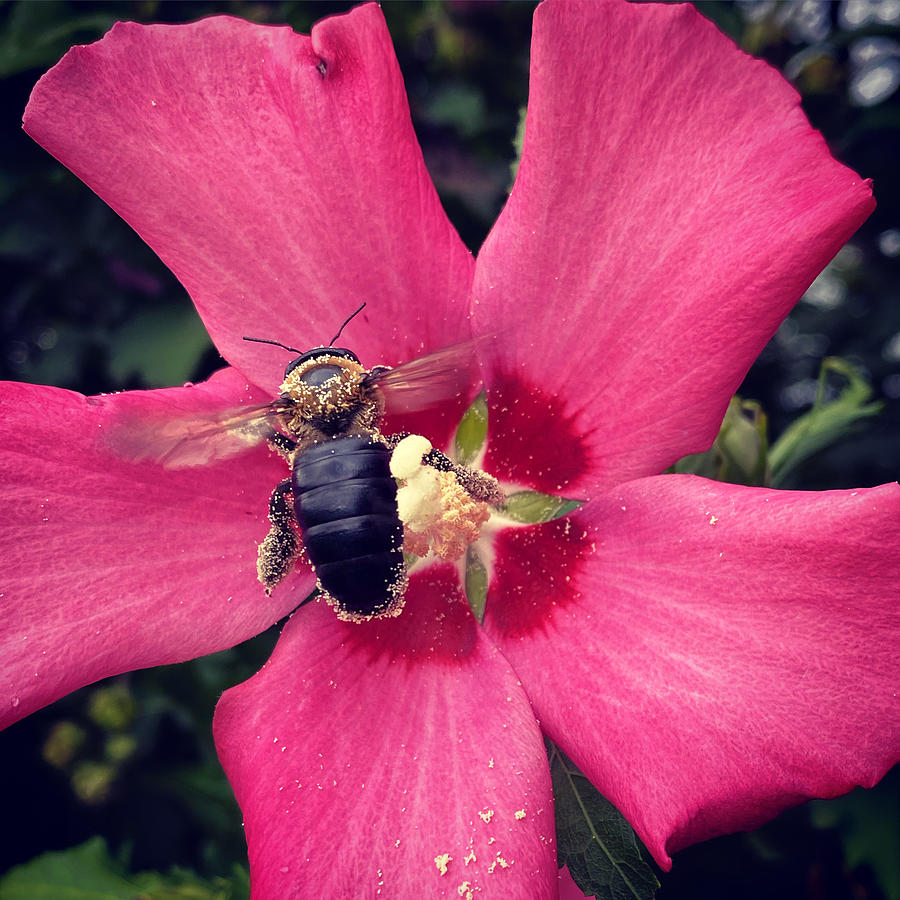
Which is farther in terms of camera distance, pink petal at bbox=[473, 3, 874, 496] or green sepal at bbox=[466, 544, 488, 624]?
green sepal at bbox=[466, 544, 488, 624]

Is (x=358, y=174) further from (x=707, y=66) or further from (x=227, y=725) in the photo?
(x=227, y=725)

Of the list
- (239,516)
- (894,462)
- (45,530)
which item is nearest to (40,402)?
(45,530)

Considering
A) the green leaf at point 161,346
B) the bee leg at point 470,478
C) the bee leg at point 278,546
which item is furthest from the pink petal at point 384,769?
the green leaf at point 161,346

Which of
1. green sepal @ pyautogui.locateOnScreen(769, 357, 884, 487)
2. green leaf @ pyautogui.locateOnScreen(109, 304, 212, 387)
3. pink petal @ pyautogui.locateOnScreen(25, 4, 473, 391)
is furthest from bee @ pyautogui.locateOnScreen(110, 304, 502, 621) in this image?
green sepal @ pyautogui.locateOnScreen(769, 357, 884, 487)

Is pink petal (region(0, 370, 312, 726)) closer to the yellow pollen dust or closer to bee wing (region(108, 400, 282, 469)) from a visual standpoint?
bee wing (region(108, 400, 282, 469))

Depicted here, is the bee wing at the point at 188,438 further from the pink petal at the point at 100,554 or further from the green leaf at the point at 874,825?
the green leaf at the point at 874,825

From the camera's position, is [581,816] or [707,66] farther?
[581,816]
